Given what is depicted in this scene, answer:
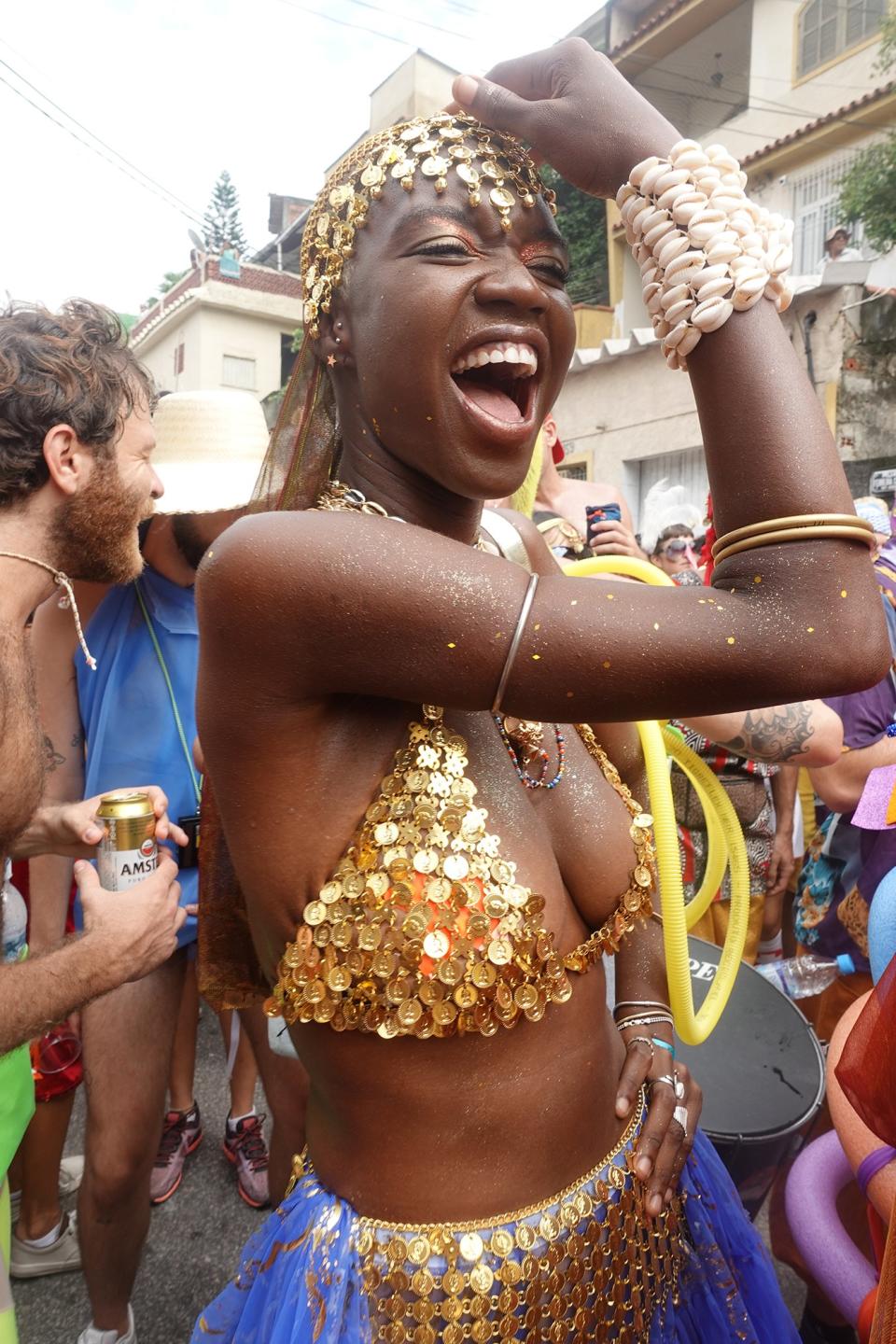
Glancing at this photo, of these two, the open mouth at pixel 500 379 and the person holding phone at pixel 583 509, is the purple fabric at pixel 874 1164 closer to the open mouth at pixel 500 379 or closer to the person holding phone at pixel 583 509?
the open mouth at pixel 500 379

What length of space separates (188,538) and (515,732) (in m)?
1.92

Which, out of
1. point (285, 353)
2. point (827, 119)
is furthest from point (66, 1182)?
point (285, 353)

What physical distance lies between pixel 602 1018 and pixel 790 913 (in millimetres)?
3975

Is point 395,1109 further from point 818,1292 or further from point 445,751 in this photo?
point 818,1292

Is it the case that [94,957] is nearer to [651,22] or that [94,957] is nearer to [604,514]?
[604,514]

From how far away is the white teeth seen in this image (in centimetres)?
120

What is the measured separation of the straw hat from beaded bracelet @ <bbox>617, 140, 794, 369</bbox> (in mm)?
2098

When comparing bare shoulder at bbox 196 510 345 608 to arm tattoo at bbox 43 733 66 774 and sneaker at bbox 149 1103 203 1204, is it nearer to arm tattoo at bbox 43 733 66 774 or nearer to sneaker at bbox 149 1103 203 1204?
arm tattoo at bbox 43 733 66 774

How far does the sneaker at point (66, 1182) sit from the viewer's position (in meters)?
3.25

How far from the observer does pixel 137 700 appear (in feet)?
9.34

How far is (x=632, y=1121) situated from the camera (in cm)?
144

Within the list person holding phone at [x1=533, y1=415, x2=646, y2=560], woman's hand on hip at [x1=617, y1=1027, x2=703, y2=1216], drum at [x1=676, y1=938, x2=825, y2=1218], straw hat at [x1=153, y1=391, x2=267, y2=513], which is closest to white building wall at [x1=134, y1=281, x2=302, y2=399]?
person holding phone at [x1=533, y1=415, x2=646, y2=560]

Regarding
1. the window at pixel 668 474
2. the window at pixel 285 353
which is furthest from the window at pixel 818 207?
the window at pixel 285 353

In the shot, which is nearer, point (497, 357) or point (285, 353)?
point (497, 357)
